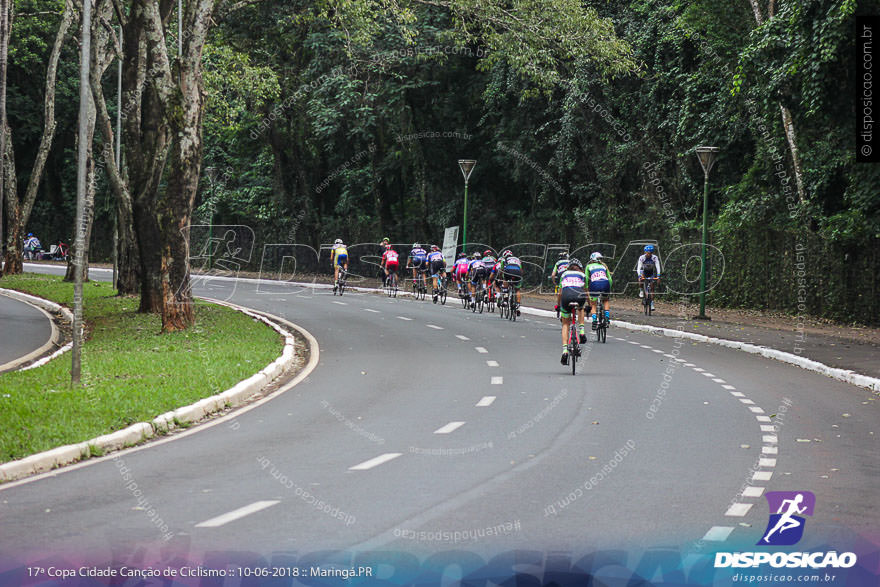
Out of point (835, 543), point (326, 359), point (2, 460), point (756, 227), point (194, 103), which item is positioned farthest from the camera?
point (756, 227)

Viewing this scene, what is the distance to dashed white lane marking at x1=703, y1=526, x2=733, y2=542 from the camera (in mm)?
7391

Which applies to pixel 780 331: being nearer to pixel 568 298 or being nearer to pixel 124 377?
pixel 568 298

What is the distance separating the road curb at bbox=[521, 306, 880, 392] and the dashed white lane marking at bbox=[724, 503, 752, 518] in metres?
9.55

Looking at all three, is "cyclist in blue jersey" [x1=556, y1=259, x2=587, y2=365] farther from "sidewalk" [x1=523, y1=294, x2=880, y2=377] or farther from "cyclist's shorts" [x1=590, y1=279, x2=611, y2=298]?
"sidewalk" [x1=523, y1=294, x2=880, y2=377]

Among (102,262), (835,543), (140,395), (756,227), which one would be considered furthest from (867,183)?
(102,262)

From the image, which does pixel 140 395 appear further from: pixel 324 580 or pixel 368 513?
pixel 324 580

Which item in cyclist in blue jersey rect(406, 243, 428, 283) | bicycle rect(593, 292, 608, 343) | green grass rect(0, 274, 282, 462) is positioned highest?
cyclist in blue jersey rect(406, 243, 428, 283)

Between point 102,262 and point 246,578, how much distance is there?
7089 centimetres

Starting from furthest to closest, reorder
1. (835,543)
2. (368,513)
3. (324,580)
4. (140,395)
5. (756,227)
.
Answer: (756,227)
(140,395)
(368,513)
(835,543)
(324,580)

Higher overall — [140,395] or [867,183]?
[867,183]

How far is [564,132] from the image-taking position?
41.5 meters

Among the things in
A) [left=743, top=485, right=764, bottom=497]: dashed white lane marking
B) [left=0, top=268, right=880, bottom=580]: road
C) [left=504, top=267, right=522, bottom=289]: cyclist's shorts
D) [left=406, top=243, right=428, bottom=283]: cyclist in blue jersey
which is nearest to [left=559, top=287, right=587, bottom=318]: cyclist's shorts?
[left=0, top=268, right=880, bottom=580]: road

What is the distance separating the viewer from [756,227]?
111ft

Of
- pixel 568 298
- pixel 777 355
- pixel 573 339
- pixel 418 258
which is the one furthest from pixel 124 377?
pixel 418 258
